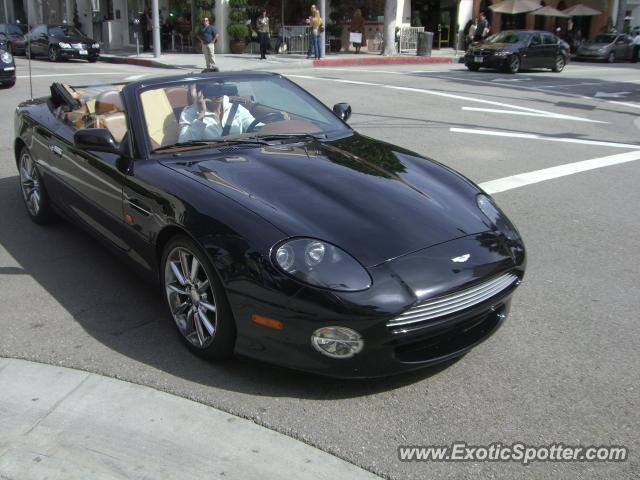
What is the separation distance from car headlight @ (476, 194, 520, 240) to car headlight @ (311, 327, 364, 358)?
1187 mm

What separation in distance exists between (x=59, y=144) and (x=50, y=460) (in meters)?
3.00

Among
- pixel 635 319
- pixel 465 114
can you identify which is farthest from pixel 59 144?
pixel 465 114

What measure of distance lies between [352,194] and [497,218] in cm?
87

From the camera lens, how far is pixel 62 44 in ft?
82.0

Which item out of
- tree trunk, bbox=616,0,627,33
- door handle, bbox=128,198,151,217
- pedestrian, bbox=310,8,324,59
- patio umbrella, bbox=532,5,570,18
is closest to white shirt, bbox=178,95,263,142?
door handle, bbox=128,198,151,217

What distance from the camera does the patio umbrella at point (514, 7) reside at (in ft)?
116

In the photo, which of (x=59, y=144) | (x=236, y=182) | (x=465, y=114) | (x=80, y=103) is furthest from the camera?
(x=465, y=114)

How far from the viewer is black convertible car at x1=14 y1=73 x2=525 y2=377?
10.1 ft

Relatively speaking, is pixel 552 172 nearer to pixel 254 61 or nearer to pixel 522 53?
pixel 522 53

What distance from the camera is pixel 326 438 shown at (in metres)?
2.95

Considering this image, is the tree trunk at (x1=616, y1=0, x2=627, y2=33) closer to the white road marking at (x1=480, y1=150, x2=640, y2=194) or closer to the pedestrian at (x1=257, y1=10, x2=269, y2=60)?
the pedestrian at (x1=257, y1=10, x2=269, y2=60)

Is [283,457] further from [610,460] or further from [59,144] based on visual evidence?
[59,144]

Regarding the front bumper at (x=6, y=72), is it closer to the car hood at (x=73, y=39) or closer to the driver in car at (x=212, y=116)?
the car hood at (x=73, y=39)

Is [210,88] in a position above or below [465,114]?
above
